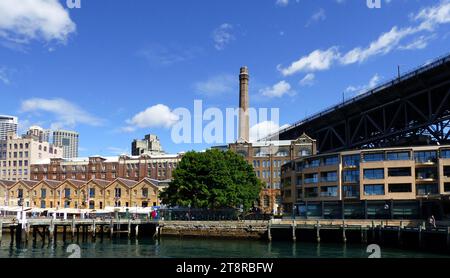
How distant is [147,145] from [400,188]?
128311 millimetres

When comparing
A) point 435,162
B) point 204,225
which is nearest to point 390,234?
point 435,162

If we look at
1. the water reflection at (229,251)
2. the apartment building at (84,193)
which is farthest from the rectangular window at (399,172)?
the apartment building at (84,193)

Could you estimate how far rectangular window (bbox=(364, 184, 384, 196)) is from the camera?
244ft

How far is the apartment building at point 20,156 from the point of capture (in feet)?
518

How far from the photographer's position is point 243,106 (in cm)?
13550

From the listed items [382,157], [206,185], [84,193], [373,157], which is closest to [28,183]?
[84,193]

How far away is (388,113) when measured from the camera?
104m

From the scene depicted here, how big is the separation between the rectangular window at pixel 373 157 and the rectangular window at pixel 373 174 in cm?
183

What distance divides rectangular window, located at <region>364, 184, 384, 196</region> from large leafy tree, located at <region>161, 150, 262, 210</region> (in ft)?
72.5

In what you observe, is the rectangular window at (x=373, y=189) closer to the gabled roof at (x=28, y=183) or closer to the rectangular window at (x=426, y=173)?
the rectangular window at (x=426, y=173)

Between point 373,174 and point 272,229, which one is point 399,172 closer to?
point 373,174

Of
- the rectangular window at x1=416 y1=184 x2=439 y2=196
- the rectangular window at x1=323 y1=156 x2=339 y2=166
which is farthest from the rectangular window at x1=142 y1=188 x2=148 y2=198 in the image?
the rectangular window at x1=416 y1=184 x2=439 y2=196

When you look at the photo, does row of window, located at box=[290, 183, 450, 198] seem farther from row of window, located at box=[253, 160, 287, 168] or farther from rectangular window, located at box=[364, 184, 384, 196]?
row of window, located at box=[253, 160, 287, 168]
